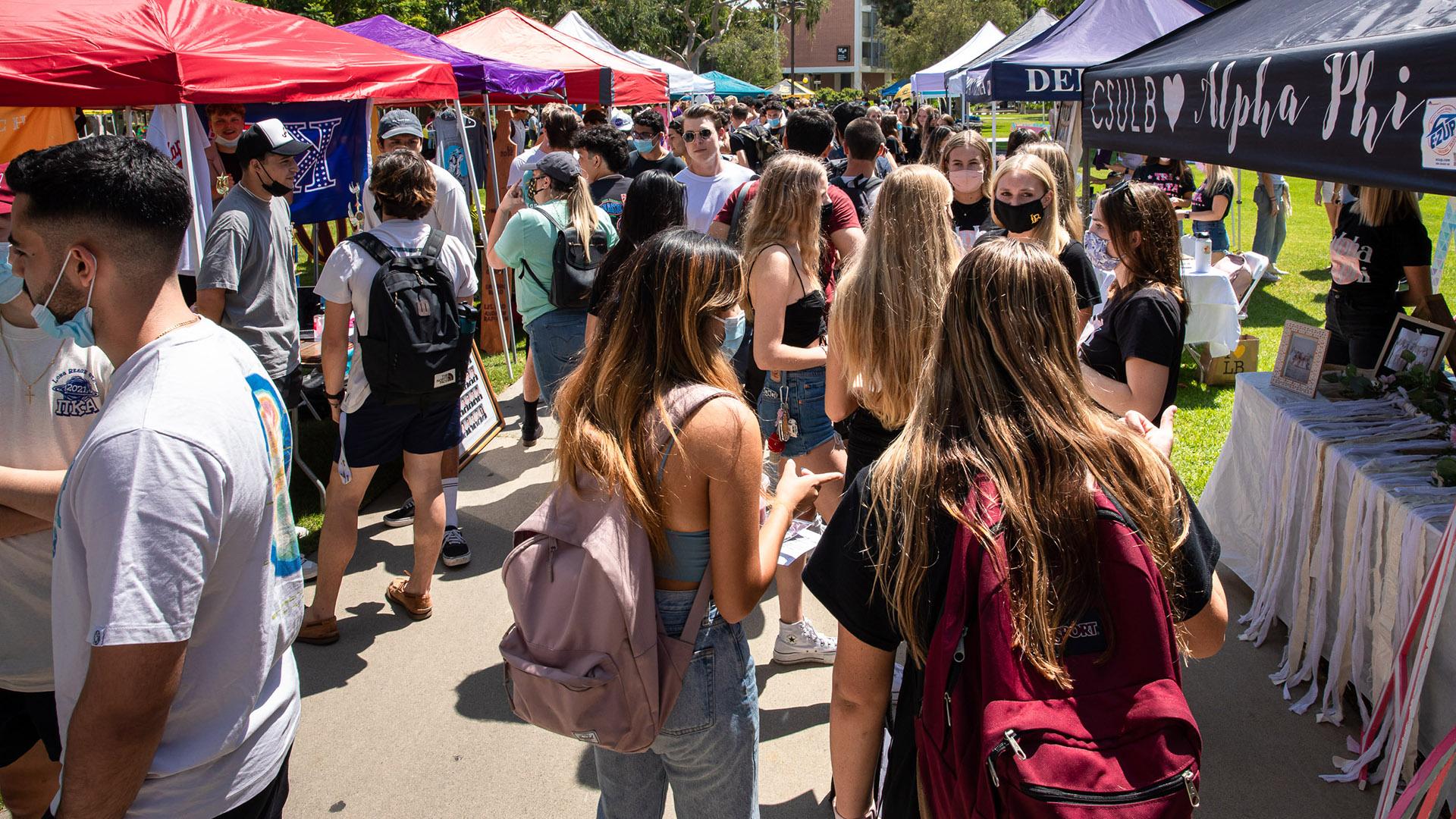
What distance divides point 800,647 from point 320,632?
195cm

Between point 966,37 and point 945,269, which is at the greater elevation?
point 966,37

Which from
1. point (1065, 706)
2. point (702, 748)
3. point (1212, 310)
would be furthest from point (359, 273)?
point (1212, 310)

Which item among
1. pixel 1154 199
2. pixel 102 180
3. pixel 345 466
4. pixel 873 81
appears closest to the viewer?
pixel 102 180

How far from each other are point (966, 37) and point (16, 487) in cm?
6977

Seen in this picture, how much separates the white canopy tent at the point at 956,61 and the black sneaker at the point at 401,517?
15.2 m

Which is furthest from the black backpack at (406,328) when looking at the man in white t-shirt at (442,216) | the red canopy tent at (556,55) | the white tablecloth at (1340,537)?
the red canopy tent at (556,55)

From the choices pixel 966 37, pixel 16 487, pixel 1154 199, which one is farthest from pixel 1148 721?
pixel 966 37

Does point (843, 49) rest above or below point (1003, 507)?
above

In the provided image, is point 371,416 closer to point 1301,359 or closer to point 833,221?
point 833,221

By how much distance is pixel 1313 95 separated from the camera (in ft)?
7.63

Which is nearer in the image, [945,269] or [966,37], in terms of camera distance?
[945,269]

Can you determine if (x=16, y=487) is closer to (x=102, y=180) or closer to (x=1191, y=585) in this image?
(x=102, y=180)

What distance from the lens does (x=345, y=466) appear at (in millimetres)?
3736

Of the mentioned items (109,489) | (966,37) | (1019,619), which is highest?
(966,37)
